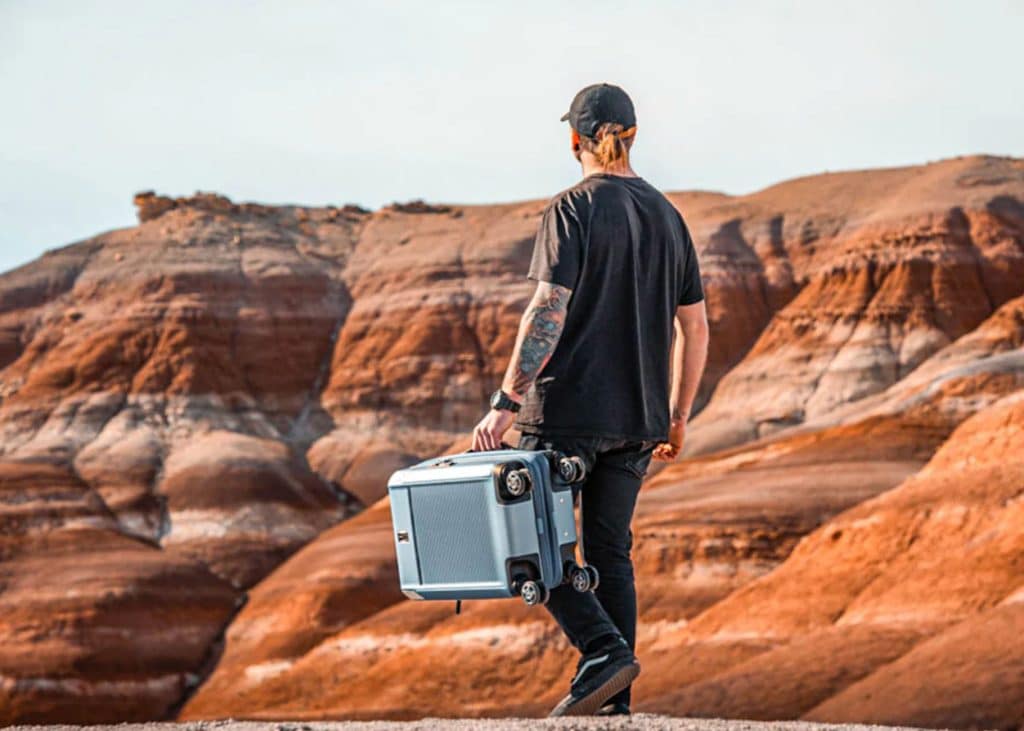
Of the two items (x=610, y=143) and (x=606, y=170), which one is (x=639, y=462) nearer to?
(x=606, y=170)

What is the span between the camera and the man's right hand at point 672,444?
718 cm

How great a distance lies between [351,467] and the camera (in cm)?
7619

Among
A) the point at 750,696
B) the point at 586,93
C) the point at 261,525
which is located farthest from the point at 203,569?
the point at 586,93

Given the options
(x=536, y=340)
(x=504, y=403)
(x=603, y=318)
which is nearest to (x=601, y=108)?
(x=603, y=318)

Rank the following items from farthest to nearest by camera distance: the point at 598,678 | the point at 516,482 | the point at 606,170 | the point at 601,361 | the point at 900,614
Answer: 1. the point at 900,614
2. the point at 606,170
3. the point at 601,361
4. the point at 598,678
5. the point at 516,482

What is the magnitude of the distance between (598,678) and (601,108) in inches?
91.6

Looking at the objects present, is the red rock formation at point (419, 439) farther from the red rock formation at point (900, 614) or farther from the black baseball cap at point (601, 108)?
the black baseball cap at point (601, 108)

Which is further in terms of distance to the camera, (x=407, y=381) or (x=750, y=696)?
(x=407, y=381)

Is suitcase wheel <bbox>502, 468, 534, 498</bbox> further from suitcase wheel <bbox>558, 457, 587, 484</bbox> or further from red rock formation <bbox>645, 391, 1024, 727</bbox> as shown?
red rock formation <bbox>645, 391, 1024, 727</bbox>

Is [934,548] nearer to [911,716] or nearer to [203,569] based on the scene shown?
[911,716]

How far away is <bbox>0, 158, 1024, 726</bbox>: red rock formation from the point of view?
41562mm

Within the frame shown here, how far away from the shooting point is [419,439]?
78250 mm

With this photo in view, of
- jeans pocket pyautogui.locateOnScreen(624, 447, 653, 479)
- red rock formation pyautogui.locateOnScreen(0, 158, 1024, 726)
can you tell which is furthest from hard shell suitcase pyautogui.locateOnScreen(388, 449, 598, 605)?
red rock formation pyautogui.locateOnScreen(0, 158, 1024, 726)

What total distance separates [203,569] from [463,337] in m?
20.1
